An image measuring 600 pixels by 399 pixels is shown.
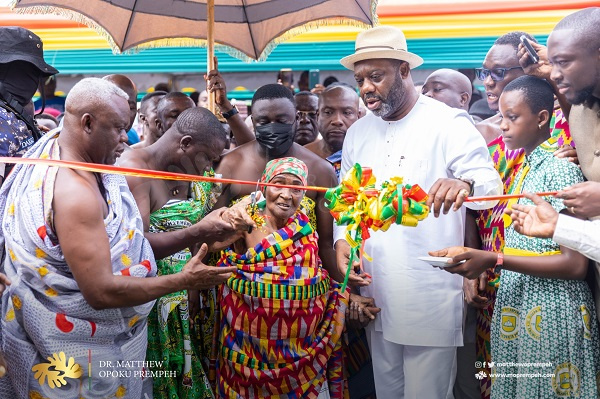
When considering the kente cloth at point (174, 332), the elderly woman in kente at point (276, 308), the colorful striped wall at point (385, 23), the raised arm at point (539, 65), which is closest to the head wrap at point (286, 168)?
the elderly woman in kente at point (276, 308)

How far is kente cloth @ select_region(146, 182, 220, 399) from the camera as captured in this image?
416 centimetres

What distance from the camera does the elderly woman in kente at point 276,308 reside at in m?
4.05

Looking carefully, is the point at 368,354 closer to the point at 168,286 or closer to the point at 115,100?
the point at 168,286

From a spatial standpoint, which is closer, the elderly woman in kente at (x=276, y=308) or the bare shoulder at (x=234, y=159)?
the elderly woman in kente at (x=276, y=308)

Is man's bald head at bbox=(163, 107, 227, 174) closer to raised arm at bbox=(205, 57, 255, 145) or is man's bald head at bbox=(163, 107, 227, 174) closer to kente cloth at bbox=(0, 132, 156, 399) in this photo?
raised arm at bbox=(205, 57, 255, 145)

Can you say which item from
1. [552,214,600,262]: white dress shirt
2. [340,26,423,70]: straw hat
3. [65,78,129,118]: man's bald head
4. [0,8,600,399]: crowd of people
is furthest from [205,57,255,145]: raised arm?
[552,214,600,262]: white dress shirt

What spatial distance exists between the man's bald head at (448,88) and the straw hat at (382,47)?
154 centimetres

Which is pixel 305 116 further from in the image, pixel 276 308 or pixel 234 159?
pixel 276 308

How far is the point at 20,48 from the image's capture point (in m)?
4.06

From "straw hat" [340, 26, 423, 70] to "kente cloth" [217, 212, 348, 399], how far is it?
1186 millimetres

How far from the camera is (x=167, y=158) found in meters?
4.28

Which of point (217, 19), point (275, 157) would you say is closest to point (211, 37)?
point (217, 19)

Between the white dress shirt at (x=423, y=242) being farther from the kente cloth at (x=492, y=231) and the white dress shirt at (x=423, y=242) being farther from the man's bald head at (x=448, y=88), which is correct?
the man's bald head at (x=448, y=88)

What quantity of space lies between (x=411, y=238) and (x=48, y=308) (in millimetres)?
2140
